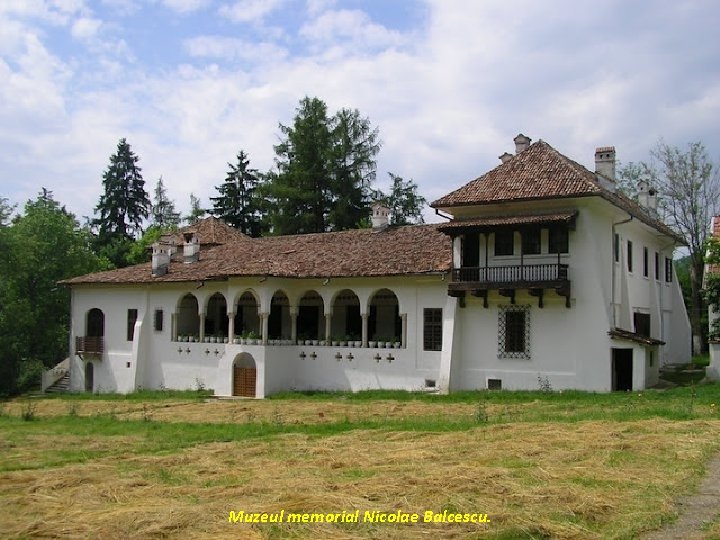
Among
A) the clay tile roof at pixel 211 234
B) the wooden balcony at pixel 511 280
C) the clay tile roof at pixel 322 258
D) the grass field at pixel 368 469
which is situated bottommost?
the grass field at pixel 368 469

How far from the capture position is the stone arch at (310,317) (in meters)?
33.9

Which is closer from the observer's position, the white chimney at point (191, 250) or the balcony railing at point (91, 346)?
the balcony railing at point (91, 346)

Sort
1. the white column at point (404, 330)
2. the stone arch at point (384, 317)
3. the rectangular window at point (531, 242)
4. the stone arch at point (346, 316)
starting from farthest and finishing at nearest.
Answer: the stone arch at point (346, 316) → the stone arch at point (384, 317) → the white column at point (404, 330) → the rectangular window at point (531, 242)

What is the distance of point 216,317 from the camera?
36.6 metres

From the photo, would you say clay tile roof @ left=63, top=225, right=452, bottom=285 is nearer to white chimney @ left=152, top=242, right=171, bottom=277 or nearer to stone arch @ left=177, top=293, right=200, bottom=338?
white chimney @ left=152, top=242, right=171, bottom=277

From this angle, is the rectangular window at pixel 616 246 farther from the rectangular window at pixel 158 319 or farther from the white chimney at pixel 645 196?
the rectangular window at pixel 158 319

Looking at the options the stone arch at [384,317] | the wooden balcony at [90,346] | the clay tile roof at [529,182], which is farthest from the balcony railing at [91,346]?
the clay tile roof at [529,182]

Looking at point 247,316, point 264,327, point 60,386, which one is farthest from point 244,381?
point 60,386

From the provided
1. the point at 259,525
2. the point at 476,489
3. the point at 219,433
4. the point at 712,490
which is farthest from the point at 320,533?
the point at 219,433

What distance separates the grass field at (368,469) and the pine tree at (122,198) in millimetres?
Answer: 41233

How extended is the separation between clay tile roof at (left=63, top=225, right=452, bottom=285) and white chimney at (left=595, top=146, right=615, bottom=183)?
7220 mm

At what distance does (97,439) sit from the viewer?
17969 mm

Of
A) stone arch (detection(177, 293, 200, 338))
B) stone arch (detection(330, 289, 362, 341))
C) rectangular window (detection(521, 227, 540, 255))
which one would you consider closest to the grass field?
rectangular window (detection(521, 227, 540, 255))

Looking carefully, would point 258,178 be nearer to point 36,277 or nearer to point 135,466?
point 36,277
